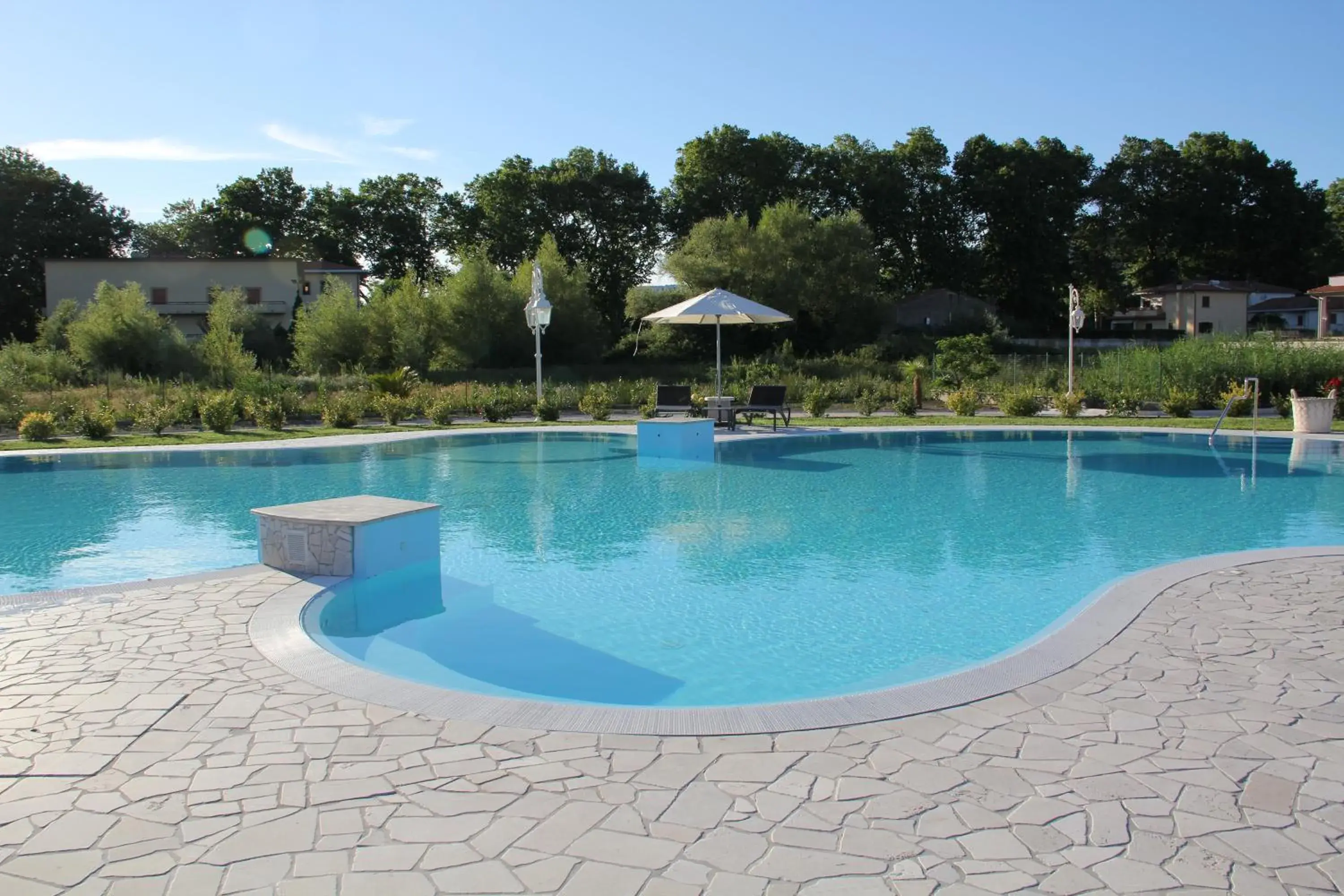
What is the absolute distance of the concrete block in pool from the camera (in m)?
14.0

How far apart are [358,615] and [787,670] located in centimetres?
270

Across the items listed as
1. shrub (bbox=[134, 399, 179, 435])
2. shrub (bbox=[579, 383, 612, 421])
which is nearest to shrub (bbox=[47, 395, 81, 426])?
shrub (bbox=[134, 399, 179, 435])

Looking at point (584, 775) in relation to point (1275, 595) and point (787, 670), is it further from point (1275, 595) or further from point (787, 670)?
point (1275, 595)

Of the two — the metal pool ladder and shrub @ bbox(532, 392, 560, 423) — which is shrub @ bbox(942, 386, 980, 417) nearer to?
the metal pool ladder

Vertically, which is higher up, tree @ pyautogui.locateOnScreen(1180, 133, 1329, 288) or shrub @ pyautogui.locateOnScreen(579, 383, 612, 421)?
tree @ pyautogui.locateOnScreen(1180, 133, 1329, 288)

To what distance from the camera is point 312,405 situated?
19250 millimetres

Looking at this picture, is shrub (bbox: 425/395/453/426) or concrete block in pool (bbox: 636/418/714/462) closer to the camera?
concrete block in pool (bbox: 636/418/714/462)

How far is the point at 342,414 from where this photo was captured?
17609 millimetres

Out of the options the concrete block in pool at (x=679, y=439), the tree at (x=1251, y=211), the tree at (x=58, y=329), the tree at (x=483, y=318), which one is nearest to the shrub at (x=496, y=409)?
the concrete block in pool at (x=679, y=439)

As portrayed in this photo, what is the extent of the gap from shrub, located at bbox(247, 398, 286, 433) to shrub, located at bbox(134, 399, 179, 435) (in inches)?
52.6

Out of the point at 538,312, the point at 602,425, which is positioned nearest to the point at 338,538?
the point at 602,425

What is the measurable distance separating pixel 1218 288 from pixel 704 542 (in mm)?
48021

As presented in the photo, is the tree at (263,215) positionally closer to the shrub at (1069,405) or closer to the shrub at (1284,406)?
the shrub at (1069,405)

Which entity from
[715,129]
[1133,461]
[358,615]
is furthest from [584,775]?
[715,129]
